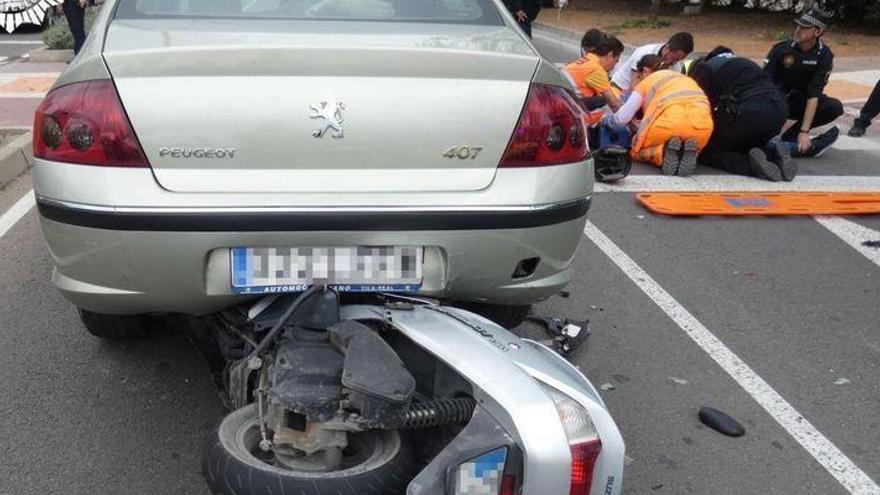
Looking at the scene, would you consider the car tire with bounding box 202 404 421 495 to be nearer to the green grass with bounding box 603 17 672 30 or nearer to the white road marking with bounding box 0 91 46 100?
the white road marking with bounding box 0 91 46 100

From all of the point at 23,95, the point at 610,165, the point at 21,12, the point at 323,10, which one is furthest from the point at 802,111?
the point at 21,12

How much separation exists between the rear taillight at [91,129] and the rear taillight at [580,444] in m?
1.35

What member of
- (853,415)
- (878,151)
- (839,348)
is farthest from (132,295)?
(878,151)

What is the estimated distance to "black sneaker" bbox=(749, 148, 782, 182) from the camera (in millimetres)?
6832

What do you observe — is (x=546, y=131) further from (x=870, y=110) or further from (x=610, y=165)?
(x=870, y=110)

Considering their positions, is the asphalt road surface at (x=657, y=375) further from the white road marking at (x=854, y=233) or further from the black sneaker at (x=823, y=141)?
the black sneaker at (x=823, y=141)

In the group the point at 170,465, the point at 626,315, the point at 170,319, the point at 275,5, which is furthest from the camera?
the point at 626,315

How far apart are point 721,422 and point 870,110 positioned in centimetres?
678

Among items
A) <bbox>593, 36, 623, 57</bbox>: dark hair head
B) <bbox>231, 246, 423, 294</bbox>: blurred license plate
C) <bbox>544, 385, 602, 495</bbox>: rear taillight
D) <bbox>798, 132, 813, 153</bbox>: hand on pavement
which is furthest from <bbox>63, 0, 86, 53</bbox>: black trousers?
<bbox>544, 385, 602, 495</bbox>: rear taillight

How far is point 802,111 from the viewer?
776 centimetres

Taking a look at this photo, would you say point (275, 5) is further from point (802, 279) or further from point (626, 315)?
point (802, 279)

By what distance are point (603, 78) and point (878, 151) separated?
9.48ft

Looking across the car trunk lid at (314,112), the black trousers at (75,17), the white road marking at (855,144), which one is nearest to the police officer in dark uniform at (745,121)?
the white road marking at (855,144)

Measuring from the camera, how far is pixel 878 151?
8.11m
